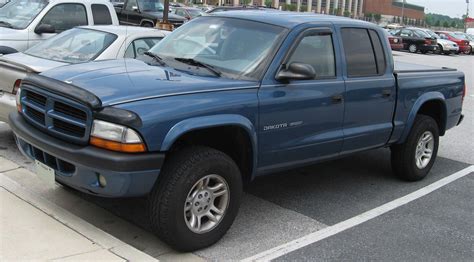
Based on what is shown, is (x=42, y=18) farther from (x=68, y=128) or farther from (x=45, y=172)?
(x=68, y=128)

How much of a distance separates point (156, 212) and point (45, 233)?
853 mm

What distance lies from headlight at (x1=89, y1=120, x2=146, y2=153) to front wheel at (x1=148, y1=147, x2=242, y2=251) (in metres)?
0.35

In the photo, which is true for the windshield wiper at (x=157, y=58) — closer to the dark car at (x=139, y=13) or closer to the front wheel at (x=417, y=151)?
the front wheel at (x=417, y=151)

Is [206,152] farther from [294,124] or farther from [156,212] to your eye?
[294,124]

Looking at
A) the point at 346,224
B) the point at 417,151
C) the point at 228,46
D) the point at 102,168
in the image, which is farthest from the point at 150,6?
the point at 102,168

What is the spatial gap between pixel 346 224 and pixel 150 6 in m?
14.4

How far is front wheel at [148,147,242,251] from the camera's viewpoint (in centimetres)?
380

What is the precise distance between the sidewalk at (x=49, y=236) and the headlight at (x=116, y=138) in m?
0.74

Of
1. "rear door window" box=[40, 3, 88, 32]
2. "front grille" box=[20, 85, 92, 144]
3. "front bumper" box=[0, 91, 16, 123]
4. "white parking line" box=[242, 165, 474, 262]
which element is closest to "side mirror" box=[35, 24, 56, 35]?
"rear door window" box=[40, 3, 88, 32]

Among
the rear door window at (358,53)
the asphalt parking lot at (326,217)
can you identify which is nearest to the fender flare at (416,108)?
the asphalt parking lot at (326,217)

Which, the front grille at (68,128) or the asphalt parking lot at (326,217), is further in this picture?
the asphalt parking lot at (326,217)

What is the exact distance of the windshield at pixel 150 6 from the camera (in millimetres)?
17594

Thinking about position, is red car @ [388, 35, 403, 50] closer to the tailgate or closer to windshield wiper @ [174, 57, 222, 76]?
the tailgate

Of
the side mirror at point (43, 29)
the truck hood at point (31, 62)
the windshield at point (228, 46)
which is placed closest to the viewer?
the windshield at point (228, 46)
